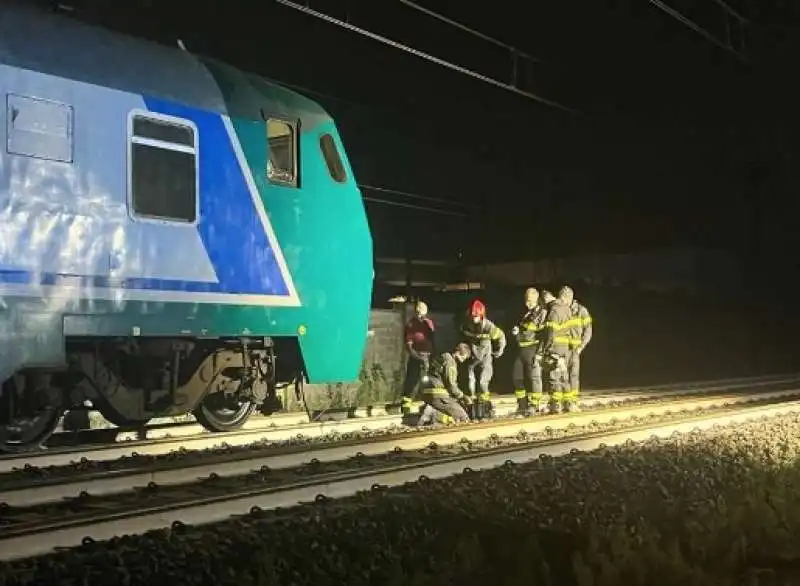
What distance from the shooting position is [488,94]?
60.8 feet

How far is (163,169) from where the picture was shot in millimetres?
8547

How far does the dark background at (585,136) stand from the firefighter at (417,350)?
14.9ft

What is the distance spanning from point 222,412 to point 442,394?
304cm

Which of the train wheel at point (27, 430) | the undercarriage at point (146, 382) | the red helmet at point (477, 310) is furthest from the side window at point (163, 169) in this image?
the red helmet at point (477, 310)

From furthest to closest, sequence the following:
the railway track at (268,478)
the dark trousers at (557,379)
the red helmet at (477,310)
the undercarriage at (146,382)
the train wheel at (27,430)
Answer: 1. the dark trousers at (557,379)
2. the red helmet at (477,310)
3. the train wheel at (27,430)
4. the undercarriage at (146,382)
5. the railway track at (268,478)

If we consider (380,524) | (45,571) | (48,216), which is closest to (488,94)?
(48,216)

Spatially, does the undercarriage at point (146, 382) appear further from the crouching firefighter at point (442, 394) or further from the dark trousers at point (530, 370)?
the dark trousers at point (530, 370)

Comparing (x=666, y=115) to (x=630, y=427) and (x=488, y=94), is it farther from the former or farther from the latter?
(x=630, y=427)

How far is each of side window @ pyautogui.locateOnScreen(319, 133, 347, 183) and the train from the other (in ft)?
0.06

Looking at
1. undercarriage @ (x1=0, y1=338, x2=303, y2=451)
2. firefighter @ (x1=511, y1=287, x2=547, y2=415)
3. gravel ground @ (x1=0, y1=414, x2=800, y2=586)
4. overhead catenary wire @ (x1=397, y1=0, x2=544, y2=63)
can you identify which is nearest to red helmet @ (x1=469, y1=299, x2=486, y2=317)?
→ firefighter @ (x1=511, y1=287, x2=547, y2=415)

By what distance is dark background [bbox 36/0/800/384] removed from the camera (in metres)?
14.3

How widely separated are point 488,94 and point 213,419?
10.7m

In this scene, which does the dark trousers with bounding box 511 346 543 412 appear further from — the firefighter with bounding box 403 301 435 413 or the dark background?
the dark background

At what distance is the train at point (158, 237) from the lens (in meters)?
7.62
